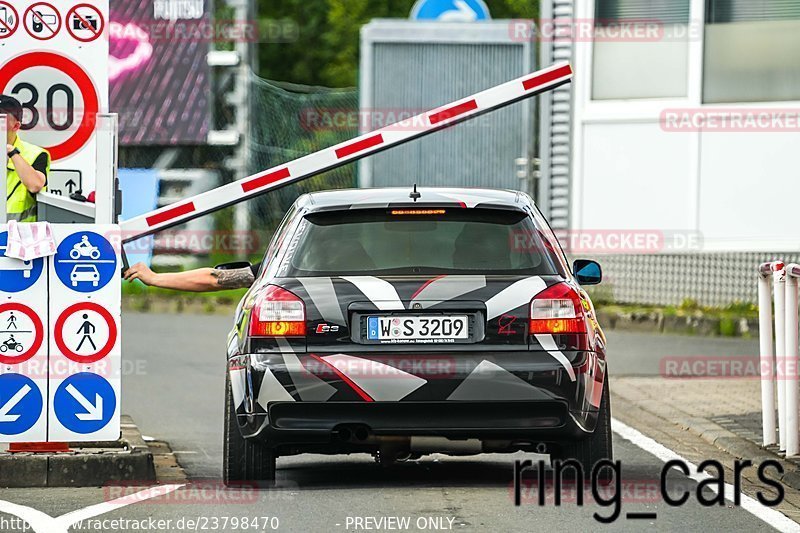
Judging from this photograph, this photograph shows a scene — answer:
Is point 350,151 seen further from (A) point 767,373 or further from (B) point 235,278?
(A) point 767,373

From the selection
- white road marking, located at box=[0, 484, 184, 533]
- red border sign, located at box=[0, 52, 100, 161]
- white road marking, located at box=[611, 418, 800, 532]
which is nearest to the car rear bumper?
white road marking, located at box=[0, 484, 184, 533]

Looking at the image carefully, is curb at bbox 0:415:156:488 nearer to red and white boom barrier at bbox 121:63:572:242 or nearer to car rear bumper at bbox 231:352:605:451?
car rear bumper at bbox 231:352:605:451

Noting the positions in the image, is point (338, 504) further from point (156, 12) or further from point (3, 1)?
point (156, 12)

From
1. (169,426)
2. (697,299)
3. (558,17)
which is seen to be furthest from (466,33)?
(169,426)

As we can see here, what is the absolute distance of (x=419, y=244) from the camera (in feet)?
29.8

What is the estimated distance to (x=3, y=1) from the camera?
10141mm

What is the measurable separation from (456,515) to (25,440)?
97.0 inches

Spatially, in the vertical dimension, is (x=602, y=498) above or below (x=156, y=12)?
below

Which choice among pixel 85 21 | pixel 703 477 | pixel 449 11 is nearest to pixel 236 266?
pixel 85 21

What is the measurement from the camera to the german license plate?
866cm

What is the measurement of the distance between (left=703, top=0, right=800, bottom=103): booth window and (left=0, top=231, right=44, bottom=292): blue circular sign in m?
12.1

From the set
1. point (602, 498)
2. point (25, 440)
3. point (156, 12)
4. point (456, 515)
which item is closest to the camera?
point (456, 515)

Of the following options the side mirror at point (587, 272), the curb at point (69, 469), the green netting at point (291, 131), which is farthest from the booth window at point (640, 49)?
the curb at point (69, 469)

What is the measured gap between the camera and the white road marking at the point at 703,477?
841 centimetres
